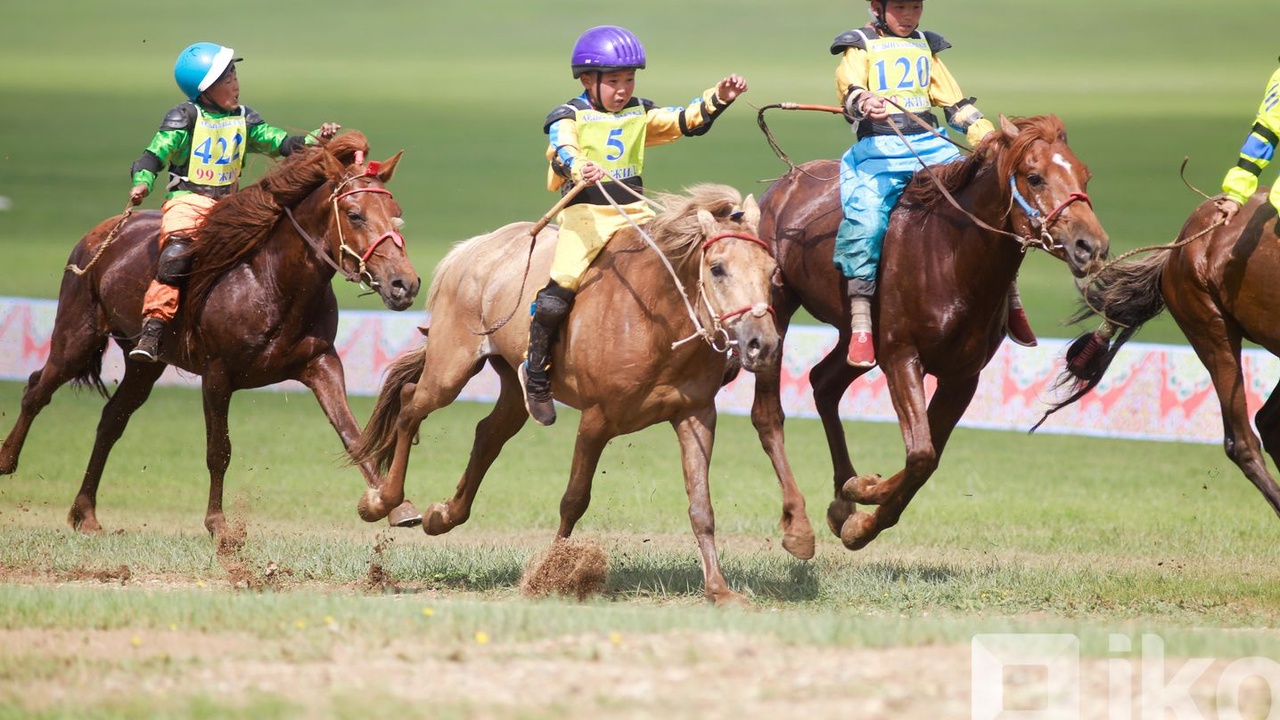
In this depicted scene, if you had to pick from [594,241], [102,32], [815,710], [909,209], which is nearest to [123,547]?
[594,241]

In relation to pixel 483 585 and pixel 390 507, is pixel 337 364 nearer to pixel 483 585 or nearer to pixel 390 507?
pixel 390 507

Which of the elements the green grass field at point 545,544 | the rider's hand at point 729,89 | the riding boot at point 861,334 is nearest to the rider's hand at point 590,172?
the rider's hand at point 729,89

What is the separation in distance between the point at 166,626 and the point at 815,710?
2.94m

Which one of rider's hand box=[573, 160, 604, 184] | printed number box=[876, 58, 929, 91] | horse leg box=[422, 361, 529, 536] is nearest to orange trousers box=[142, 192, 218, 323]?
horse leg box=[422, 361, 529, 536]

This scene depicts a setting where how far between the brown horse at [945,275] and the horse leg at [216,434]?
11.4 ft

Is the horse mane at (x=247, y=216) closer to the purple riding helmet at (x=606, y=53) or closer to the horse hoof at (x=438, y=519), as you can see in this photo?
the purple riding helmet at (x=606, y=53)

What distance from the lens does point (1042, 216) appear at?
768cm

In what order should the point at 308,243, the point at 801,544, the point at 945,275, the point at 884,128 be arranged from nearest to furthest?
the point at 801,544
the point at 945,275
the point at 884,128
the point at 308,243

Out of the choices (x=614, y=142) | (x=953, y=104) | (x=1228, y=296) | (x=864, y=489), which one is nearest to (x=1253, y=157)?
(x=1228, y=296)

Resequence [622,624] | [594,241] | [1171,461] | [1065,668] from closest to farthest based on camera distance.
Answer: [1065,668] < [622,624] < [594,241] < [1171,461]

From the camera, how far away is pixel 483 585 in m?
8.88

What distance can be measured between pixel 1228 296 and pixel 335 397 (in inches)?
216

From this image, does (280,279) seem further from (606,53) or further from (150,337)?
(606,53)

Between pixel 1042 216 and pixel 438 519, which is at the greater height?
pixel 1042 216
